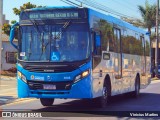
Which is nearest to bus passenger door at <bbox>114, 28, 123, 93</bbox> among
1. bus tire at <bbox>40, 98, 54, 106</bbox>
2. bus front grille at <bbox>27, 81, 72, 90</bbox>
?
bus tire at <bbox>40, 98, 54, 106</bbox>

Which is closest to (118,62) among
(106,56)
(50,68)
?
(106,56)

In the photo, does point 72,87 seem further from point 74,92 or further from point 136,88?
point 136,88

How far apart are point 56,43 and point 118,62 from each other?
173 inches

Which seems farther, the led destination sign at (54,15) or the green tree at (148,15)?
the green tree at (148,15)

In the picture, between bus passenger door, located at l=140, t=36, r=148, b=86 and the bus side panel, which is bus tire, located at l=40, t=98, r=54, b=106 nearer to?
the bus side panel

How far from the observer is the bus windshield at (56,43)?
13.5 meters

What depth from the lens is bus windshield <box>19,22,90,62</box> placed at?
1345cm

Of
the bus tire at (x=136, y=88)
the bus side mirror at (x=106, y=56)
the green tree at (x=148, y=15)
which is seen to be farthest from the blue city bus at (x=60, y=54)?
the green tree at (x=148, y=15)

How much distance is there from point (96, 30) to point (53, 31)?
1508 mm

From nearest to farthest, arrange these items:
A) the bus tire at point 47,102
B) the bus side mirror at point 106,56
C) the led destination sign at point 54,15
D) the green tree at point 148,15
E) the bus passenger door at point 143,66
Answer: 1. the led destination sign at point 54,15
2. the bus side mirror at point 106,56
3. the bus tire at point 47,102
4. the bus passenger door at point 143,66
5. the green tree at point 148,15

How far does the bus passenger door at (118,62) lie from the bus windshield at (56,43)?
3501mm

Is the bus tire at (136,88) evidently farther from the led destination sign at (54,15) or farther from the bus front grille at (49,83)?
the led destination sign at (54,15)

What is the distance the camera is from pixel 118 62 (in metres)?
17.3

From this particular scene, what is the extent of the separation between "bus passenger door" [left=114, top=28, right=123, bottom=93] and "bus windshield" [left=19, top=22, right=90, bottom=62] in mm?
3501
